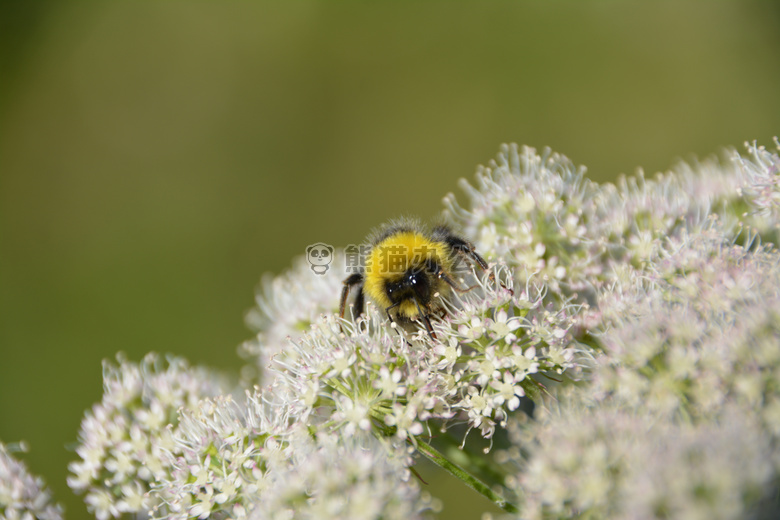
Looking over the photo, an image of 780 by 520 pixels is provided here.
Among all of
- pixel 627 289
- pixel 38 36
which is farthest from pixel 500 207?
pixel 38 36

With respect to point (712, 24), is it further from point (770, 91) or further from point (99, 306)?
point (99, 306)

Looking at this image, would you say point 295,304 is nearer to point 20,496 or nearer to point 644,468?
point 20,496

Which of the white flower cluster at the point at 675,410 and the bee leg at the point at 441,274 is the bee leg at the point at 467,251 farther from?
the white flower cluster at the point at 675,410

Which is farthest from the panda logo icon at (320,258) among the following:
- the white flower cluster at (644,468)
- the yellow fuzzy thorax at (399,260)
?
the white flower cluster at (644,468)

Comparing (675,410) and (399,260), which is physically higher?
(399,260)

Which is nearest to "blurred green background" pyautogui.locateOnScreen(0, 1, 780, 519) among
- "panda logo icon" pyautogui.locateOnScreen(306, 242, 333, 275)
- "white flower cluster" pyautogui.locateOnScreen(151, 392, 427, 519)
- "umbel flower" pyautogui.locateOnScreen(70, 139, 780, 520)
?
"panda logo icon" pyautogui.locateOnScreen(306, 242, 333, 275)

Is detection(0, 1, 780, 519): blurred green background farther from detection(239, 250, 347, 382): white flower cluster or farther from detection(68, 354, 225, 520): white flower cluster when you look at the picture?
detection(68, 354, 225, 520): white flower cluster

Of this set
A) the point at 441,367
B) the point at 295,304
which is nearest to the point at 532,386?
the point at 441,367
